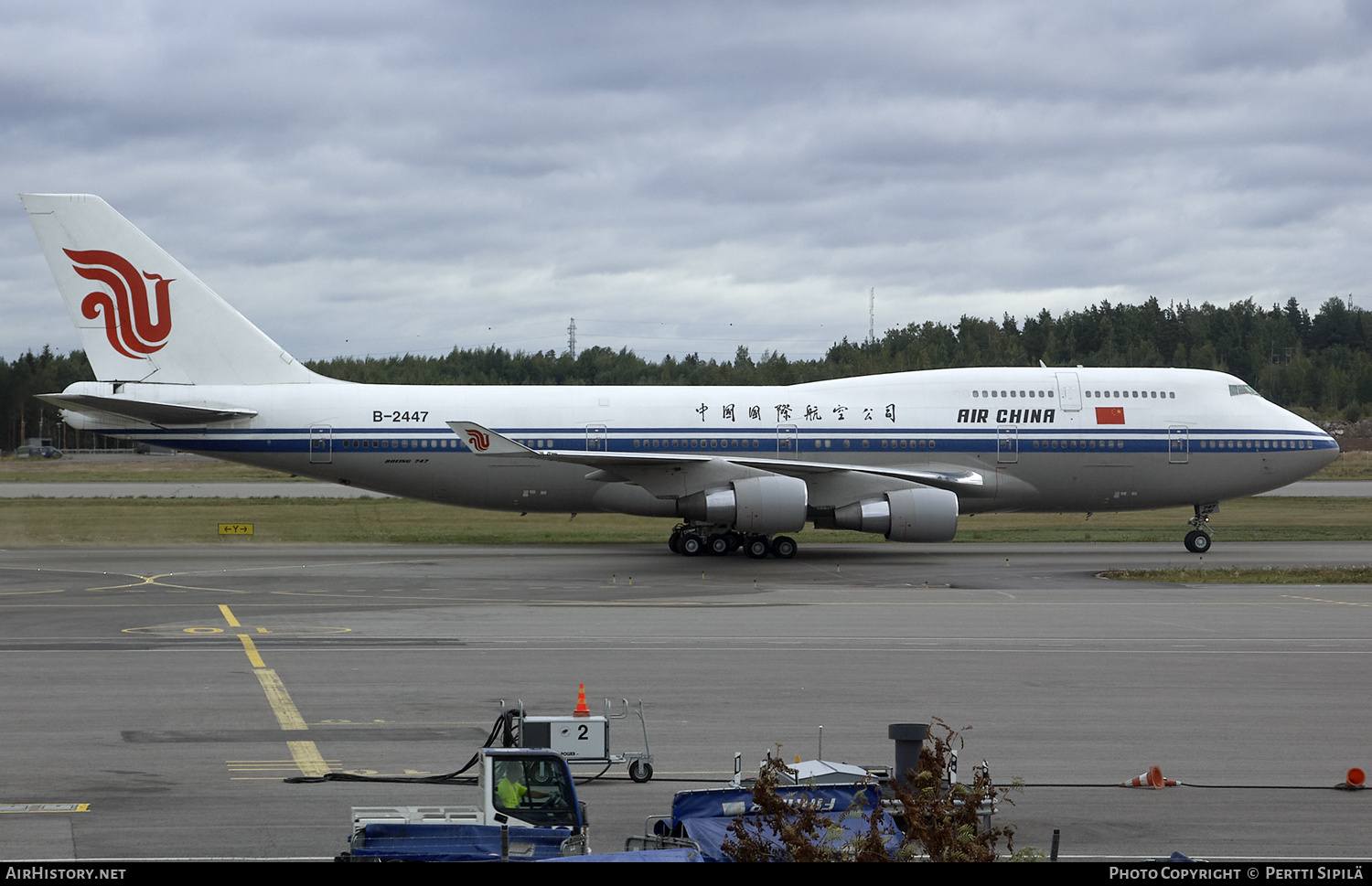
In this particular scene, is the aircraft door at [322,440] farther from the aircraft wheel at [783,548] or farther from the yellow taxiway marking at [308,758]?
the yellow taxiway marking at [308,758]

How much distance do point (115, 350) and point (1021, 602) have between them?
26065mm

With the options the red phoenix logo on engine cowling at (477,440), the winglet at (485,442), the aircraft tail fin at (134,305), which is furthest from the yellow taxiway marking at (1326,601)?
the aircraft tail fin at (134,305)

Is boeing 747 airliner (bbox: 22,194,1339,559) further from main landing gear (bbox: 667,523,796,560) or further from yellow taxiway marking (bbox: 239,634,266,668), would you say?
yellow taxiway marking (bbox: 239,634,266,668)

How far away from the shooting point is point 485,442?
107 ft

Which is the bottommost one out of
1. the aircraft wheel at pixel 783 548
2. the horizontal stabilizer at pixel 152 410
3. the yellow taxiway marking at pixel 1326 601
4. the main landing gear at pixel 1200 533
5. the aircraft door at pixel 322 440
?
the yellow taxiway marking at pixel 1326 601

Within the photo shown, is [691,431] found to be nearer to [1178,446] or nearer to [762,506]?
[762,506]

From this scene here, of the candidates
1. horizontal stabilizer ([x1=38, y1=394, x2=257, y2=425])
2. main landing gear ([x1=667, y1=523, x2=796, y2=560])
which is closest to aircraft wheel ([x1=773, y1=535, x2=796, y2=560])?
main landing gear ([x1=667, y1=523, x2=796, y2=560])

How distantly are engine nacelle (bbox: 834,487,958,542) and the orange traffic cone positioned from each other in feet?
70.0

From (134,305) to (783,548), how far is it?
65.6 feet

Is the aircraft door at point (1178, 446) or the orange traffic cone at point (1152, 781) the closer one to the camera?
the orange traffic cone at point (1152, 781)

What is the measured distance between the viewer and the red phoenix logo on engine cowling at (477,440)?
3253 cm

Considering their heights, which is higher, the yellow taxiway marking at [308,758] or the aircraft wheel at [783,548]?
the aircraft wheel at [783,548]

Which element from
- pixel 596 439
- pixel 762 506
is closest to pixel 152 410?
pixel 596 439

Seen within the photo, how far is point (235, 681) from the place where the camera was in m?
17.2
